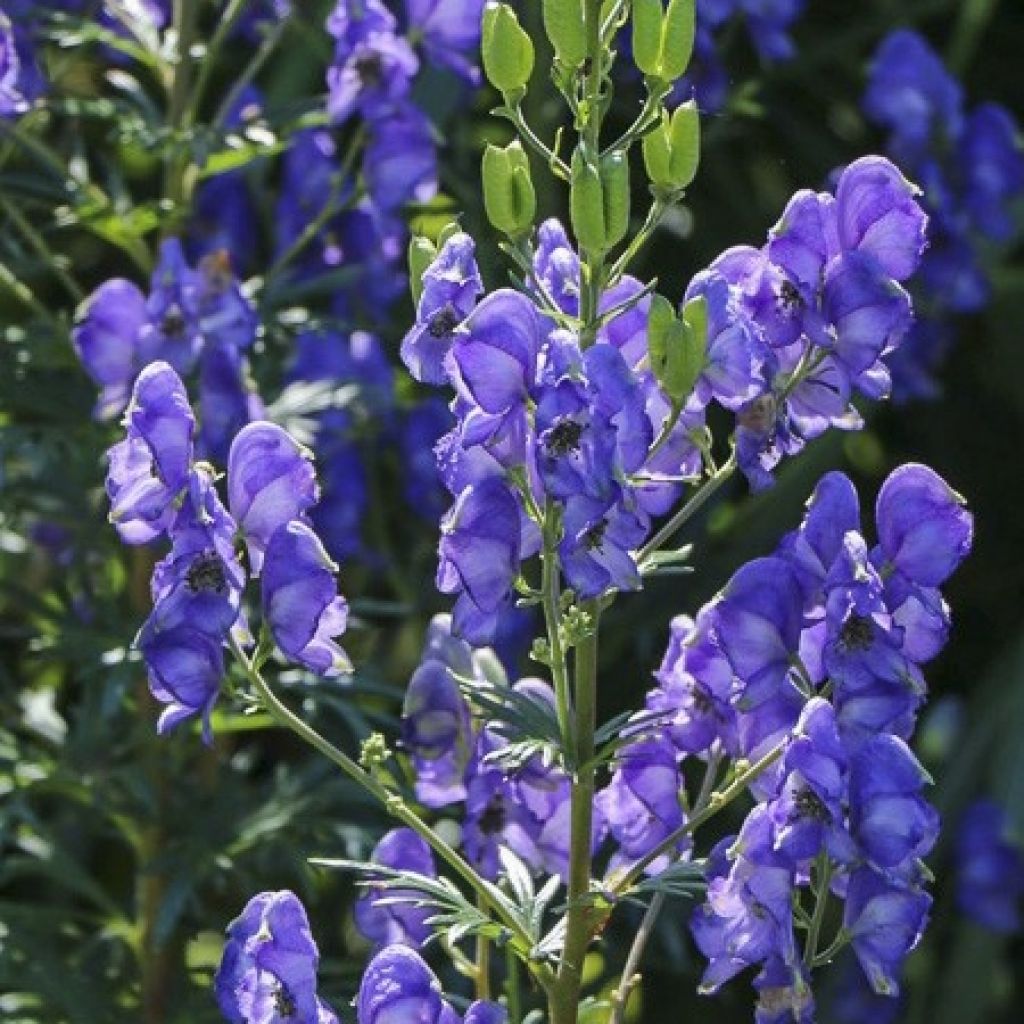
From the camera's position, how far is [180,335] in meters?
2.17

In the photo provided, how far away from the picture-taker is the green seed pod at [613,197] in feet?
4.36

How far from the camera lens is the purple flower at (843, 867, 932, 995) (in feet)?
4.66

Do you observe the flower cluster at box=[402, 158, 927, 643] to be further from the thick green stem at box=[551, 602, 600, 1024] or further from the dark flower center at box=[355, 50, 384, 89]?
the dark flower center at box=[355, 50, 384, 89]

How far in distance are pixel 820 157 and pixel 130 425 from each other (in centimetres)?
206

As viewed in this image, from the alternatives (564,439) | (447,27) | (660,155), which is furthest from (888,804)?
(447,27)

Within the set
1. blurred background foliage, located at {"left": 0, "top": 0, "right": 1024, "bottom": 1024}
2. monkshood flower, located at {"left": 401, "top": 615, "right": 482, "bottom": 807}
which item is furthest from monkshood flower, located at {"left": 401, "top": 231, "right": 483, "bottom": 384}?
blurred background foliage, located at {"left": 0, "top": 0, "right": 1024, "bottom": 1024}

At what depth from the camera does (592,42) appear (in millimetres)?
1362

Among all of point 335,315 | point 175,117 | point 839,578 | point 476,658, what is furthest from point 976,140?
point 839,578

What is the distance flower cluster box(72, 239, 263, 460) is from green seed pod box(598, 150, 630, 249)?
2.84 ft

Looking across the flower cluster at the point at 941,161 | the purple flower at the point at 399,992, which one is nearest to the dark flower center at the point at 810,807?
the purple flower at the point at 399,992

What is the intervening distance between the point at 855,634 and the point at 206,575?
0.37 m

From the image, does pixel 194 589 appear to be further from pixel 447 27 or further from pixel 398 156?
pixel 447 27

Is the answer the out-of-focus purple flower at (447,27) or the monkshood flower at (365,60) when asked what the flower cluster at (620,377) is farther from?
the out-of-focus purple flower at (447,27)

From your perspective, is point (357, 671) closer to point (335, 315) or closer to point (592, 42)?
point (335, 315)
